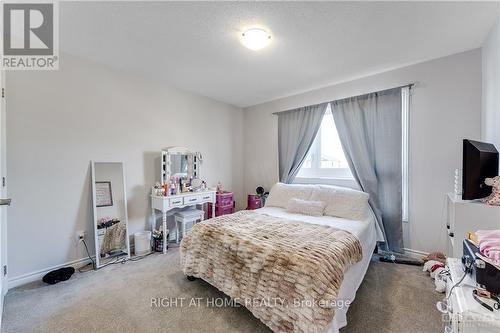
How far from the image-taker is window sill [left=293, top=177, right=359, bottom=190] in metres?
3.22

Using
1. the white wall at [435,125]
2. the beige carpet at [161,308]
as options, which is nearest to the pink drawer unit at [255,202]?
the beige carpet at [161,308]

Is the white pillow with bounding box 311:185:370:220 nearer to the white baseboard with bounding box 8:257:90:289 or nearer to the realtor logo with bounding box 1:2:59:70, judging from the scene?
the white baseboard with bounding box 8:257:90:289

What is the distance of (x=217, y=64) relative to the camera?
2.70 meters

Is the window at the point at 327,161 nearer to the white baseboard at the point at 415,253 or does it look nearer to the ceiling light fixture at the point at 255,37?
the white baseboard at the point at 415,253

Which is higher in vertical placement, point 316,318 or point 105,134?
point 105,134

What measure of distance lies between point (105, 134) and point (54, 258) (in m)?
1.53

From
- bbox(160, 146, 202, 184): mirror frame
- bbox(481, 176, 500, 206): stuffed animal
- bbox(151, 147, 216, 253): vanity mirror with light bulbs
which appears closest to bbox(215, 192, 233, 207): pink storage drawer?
bbox(151, 147, 216, 253): vanity mirror with light bulbs

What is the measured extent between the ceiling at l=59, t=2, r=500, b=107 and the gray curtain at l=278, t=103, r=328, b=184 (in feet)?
2.10

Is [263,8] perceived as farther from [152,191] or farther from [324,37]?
[152,191]

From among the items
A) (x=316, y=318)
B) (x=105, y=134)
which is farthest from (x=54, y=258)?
(x=316, y=318)

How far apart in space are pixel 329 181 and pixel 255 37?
7.83 feet

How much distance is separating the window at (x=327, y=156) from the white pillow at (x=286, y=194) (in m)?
0.49

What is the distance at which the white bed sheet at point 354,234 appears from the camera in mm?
1521

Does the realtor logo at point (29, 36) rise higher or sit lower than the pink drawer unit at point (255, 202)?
higher
